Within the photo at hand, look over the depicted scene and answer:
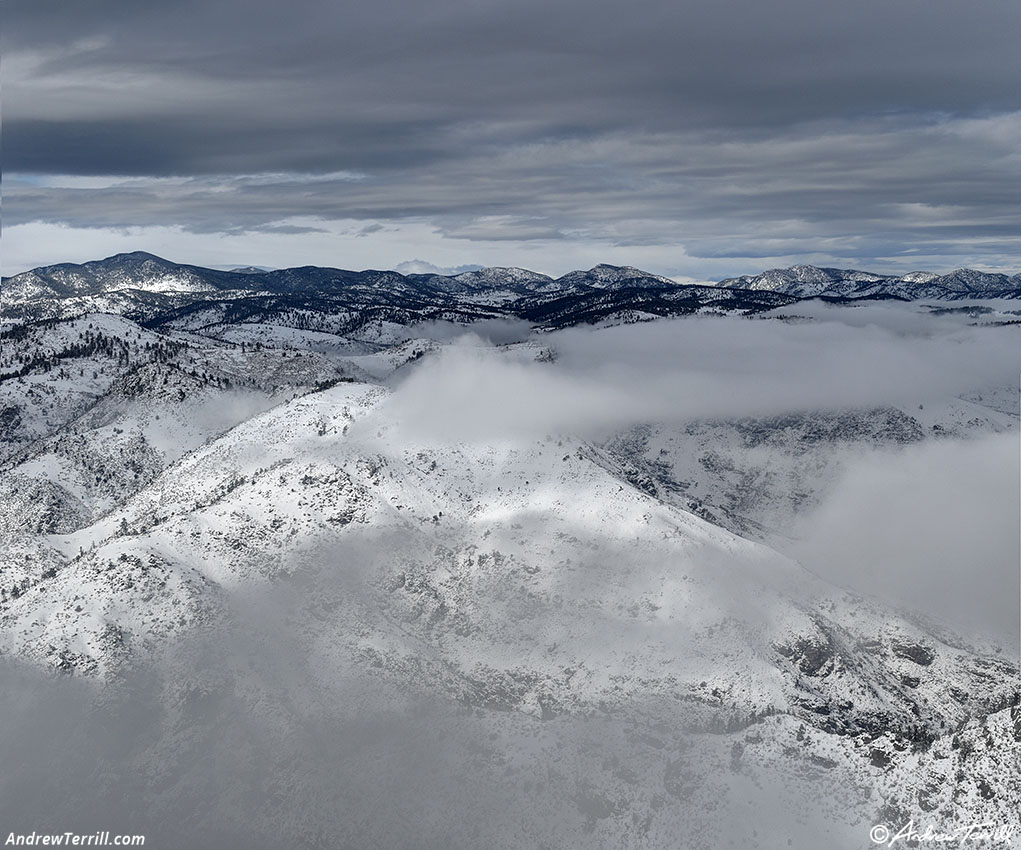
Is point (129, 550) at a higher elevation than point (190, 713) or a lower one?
higher

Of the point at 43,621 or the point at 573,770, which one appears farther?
the point at 43,621

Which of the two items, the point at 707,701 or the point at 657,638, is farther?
the point at 657,638

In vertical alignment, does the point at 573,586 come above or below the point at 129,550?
below

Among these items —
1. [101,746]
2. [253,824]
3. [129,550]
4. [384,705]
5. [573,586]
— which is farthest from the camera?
[573,586]

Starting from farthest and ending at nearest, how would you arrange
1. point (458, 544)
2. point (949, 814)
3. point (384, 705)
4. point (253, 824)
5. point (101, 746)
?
1. point (458, 544)
2. point (384, 705)
3. point (101, 746)
4. point (253, 824)
5. point (949, 814)

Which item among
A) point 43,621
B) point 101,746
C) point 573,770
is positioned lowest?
point 573,770

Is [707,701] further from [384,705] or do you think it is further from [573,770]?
[384,705]

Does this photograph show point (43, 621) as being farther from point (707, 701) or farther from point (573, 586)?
point (707, 701)

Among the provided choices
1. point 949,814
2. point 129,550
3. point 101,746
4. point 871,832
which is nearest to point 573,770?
point 871,832

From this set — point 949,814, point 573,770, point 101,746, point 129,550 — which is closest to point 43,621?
point 129,550
